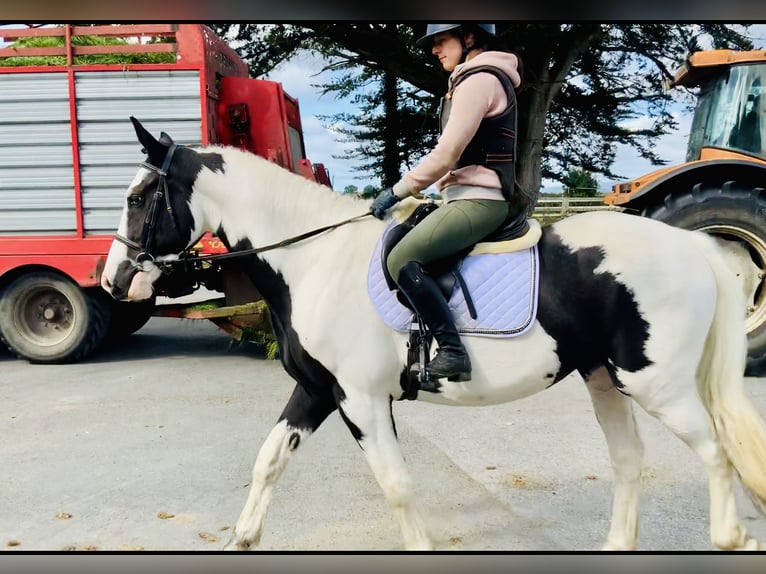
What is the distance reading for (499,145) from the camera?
2.48 meters

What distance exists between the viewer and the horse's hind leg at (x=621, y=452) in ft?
8.89

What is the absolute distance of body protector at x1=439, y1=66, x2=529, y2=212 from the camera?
2.44 m

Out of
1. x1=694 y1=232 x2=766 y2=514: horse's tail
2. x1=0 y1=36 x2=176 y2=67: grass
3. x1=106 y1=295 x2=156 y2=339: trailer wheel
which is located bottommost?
x1=106 y1=295 x2=156 y2=339: trailer wheel

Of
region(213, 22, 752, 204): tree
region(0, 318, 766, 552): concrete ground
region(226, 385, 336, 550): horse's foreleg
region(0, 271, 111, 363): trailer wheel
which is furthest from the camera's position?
region(0, 271, 111, 363): trailer wheel

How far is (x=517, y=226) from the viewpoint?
256 cm

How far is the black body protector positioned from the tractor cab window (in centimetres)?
462

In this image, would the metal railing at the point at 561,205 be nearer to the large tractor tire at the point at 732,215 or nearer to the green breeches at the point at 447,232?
the large tractor tire at the point at 732,215

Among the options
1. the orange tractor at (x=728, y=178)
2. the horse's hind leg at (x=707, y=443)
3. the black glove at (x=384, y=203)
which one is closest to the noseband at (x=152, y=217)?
the black glove at (x=384, y=203)

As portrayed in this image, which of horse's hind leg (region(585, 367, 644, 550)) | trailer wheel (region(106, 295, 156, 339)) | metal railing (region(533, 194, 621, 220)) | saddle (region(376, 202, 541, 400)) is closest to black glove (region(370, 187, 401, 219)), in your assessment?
saddle (region(376, 202, 541, 400))

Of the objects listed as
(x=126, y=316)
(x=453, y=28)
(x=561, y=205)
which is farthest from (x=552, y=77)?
(x=126, y=316)

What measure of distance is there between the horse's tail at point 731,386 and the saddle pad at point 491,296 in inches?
28.8

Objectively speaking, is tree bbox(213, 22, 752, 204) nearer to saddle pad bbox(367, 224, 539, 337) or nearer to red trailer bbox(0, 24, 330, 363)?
red trailer bbox(0, 24, 330, 363)

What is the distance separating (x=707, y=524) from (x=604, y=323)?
1.36 m

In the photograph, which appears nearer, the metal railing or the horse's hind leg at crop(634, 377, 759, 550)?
the horse's hind leg at crop(634, 377, 759, 550)
